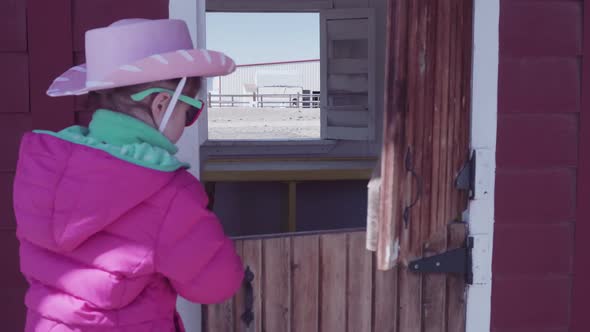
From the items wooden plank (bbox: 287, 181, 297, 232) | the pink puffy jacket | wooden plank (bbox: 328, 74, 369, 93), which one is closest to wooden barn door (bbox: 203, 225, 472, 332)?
the pink puffy jacket

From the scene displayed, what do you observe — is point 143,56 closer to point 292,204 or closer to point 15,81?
point 15,81

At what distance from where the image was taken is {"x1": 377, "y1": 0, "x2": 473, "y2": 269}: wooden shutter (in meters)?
1.96

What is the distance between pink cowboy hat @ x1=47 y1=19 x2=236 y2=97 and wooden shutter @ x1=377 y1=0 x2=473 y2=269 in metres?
0.56

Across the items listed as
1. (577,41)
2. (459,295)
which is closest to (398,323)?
(459,295)

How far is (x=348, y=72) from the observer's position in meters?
6.14

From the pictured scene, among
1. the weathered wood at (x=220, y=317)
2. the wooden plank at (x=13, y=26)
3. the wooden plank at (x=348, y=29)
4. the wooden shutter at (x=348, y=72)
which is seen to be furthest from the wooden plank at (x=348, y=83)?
the wooden plank at (x=13, y=26)

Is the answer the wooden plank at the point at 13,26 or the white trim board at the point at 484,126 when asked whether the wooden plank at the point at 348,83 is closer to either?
the white trim board at the point at 484,126

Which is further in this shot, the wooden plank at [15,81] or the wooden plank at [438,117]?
the wooden plank at [15,81]

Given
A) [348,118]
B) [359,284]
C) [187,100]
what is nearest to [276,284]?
[359,284]

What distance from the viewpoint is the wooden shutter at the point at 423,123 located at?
1.96 m

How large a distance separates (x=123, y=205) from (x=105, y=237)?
99 mm

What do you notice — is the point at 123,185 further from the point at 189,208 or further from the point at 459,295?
the point at 459,295

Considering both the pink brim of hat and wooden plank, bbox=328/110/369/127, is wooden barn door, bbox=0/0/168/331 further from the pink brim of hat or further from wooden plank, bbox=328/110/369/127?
wooden plank, bbox=328/110/369/127

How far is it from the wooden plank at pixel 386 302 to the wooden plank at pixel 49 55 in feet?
4.10
